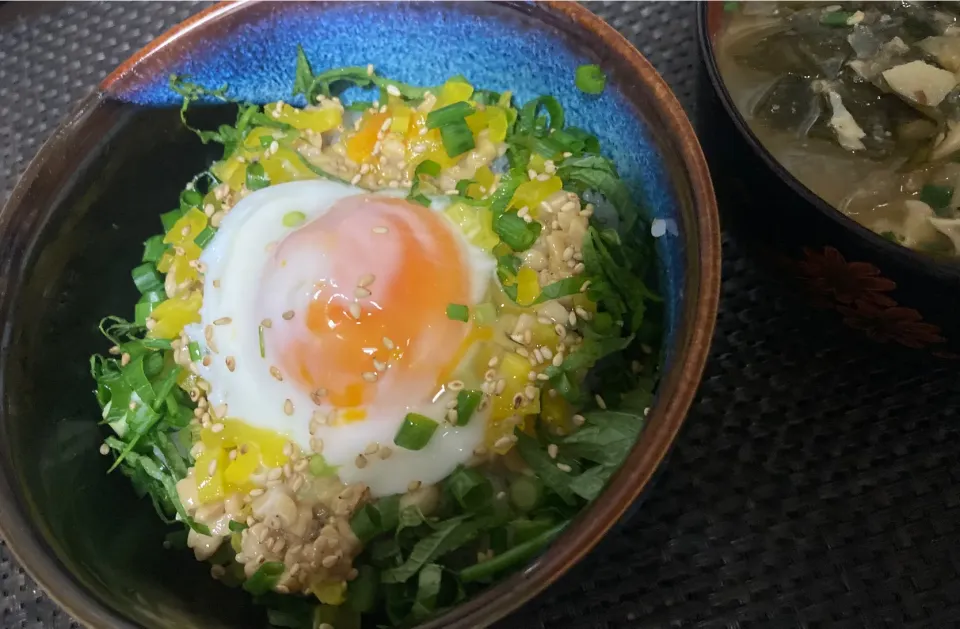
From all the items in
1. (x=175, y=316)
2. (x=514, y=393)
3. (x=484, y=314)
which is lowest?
(x=514, y=393)

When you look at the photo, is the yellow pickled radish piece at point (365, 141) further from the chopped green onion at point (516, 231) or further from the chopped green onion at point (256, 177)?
the chopped green onion at point (516, 231)

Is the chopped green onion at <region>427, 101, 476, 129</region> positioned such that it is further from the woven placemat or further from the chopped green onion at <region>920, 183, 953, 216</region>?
the chopped green onion at <region>920, 183, 953, 216</region>

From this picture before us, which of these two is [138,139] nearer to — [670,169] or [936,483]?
[670,169]

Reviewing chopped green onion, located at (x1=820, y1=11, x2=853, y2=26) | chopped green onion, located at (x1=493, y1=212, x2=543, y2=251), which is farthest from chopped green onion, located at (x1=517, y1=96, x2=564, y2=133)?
chopped green onion, located at (x1=820, y1=11, x2=853, y2=26)

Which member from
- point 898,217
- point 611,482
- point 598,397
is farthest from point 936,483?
point 611,482

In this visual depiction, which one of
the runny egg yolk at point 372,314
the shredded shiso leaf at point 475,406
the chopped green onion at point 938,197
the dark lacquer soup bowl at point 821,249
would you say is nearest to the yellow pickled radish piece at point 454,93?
the shredded shiso leaf at point 475,406

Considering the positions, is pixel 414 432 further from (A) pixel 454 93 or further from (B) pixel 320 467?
(A) pixel 454 93

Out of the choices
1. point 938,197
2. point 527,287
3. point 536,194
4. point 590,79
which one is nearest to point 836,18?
point 938,197
